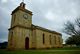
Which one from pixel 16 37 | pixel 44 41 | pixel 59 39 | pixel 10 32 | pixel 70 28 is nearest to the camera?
pixel 16 37

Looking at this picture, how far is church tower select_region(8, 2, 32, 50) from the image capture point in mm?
26297

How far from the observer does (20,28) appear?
88.2ft

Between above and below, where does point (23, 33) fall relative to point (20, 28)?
below

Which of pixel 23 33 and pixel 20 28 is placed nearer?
pixel 20 28

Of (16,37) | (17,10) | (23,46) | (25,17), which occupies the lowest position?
(23,46)

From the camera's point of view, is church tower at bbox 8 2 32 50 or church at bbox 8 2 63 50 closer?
church tower at bbox 8 2 32 50

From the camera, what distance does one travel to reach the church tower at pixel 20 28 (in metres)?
26.3

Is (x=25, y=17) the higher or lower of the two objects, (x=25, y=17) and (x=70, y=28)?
the higher

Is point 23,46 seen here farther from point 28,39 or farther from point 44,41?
point 44,41

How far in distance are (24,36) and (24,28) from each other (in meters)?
2.15

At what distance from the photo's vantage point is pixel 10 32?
3002cm

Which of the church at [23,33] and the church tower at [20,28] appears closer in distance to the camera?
the church tower at [20,28]

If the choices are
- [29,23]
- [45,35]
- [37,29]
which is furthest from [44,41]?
[29,23]

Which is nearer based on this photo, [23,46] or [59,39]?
[23,46]
